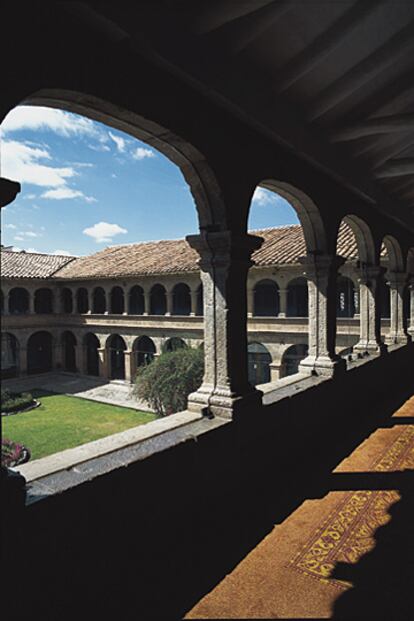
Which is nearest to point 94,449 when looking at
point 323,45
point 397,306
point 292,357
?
point 323,45

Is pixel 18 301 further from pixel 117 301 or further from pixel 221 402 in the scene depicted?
pixel 221 402

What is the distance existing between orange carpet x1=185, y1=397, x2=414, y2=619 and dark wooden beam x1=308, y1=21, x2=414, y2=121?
11.7 feet

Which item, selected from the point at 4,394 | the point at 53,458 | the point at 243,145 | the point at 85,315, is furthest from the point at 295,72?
the point at 85,315

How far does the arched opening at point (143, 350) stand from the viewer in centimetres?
2173

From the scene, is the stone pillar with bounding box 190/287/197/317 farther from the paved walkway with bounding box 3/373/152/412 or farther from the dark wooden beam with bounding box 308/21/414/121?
the dark wooden beam with bounding box 308/21/414/121

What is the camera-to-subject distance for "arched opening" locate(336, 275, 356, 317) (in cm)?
1593

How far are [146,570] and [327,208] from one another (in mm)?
4598

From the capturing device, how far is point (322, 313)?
5.93m

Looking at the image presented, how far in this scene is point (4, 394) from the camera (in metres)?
18.1

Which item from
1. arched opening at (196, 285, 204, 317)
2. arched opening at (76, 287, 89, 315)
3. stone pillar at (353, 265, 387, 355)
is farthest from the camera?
arched opening at (76, 287, 89, 315)

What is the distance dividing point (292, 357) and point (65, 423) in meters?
8.71

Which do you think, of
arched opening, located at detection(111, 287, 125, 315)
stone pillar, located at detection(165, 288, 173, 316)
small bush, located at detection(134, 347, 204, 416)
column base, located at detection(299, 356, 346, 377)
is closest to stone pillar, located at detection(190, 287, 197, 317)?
stone pillar, located at detection(165, 288, 173, 316)

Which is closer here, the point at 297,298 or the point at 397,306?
the point at 397,306

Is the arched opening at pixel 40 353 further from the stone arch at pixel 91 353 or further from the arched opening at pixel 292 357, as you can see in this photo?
the arched opening at pixel 292 357
